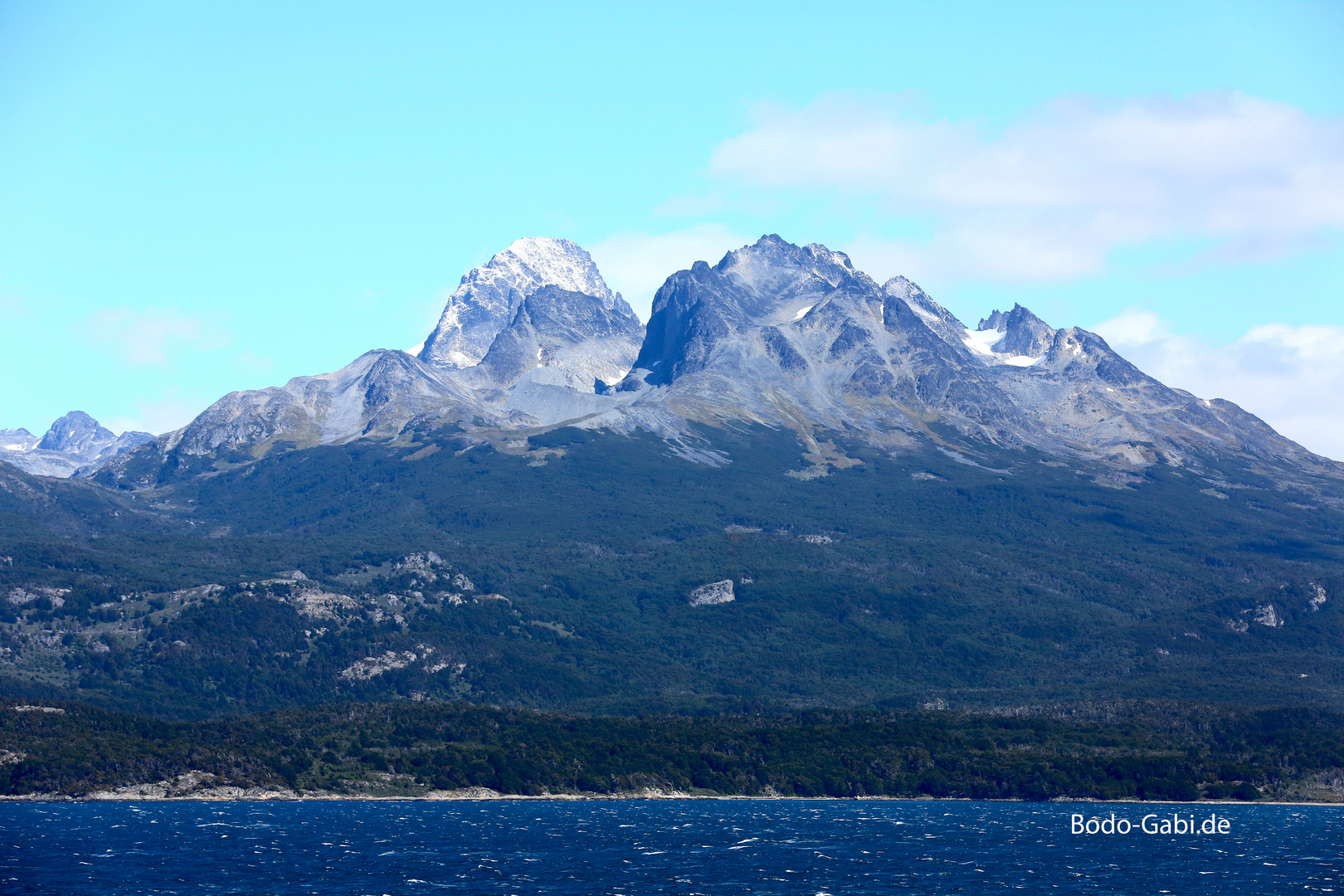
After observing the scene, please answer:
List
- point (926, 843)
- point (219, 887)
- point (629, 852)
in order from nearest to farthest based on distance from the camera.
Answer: point (219, 887) < point (629, 852) < point (926, 843)

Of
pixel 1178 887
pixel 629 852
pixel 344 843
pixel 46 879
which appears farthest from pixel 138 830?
pixel 1178 887

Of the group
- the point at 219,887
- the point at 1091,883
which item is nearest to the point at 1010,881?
the point at 1091,883

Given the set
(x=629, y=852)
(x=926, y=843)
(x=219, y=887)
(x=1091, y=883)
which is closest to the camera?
(x=219, y=887)

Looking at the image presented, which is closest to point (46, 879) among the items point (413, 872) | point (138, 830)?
point (413, 872)

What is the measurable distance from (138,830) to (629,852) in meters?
66.9

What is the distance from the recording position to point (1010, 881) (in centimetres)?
15712

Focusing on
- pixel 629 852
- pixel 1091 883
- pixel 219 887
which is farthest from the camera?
pixel 629 852

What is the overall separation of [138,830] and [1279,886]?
138 metres

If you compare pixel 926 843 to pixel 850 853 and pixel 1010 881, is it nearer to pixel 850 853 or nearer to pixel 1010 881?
pixel 850 853

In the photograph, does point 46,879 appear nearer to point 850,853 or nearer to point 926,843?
point 850,853

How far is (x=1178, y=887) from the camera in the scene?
15388cm

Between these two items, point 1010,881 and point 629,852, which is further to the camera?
point 629,852

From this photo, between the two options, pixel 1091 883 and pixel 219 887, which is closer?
pixel 219 887

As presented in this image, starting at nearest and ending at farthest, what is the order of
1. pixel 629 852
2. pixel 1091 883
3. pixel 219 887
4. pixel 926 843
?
1. pixel 219 887
2. pixel 1091 883
3. pixel 629 852
4. pixel 926 843
